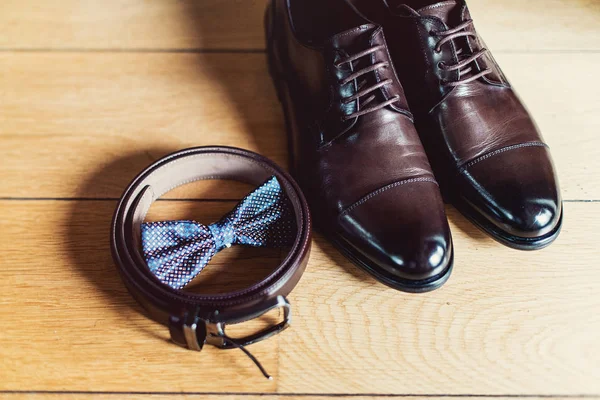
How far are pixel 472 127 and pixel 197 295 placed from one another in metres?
0.49

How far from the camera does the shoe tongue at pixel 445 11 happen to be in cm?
85

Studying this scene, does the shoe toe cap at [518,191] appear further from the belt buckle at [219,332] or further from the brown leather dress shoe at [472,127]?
the belt buckle at [219,332]

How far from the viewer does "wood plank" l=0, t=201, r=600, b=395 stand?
29.4 inches

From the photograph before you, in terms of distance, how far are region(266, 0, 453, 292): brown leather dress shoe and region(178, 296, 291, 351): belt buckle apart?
0.52ft

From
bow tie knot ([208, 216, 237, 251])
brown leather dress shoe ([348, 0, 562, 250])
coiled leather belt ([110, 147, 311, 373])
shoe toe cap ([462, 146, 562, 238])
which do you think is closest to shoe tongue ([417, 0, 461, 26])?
brown leather dress shoe ([348, 0, 562, 250])

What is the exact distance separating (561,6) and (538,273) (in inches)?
26.3

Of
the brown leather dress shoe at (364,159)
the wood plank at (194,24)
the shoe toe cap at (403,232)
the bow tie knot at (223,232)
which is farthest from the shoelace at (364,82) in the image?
the wood plank at (194,24)

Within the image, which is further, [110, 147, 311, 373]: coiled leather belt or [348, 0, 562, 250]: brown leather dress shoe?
[348, 0, 562, 250]: brown leather dress shoe

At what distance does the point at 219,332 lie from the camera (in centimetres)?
70

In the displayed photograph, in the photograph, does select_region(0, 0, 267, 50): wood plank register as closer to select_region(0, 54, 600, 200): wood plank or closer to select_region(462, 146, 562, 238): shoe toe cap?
select_region(0, 54, 600, 200): wood plank

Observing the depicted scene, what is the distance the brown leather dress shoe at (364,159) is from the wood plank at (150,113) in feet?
0.45

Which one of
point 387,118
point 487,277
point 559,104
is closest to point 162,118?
point 387,118

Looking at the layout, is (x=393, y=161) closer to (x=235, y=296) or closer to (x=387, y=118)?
(x=387, y=118)

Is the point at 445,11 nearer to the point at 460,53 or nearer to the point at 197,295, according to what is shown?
the point at 460,53
